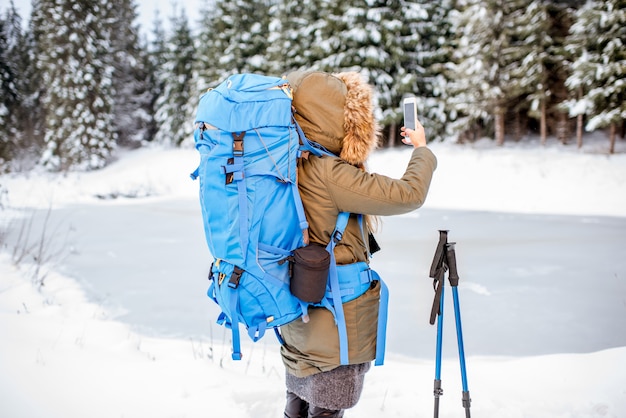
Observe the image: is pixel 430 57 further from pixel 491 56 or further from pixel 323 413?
pixel 323 413

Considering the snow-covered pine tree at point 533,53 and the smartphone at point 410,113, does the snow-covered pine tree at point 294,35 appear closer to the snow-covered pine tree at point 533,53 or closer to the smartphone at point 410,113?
the snow-covered pine tree at point 533,53

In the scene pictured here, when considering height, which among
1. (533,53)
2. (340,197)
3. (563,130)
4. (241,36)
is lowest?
(563,130)

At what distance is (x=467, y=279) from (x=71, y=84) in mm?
27218

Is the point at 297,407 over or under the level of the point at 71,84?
over

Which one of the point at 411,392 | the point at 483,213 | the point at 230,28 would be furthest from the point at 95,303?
the point at 230,28

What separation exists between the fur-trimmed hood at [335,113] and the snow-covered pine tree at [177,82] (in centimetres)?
2954

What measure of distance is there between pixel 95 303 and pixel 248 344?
7.52 feet

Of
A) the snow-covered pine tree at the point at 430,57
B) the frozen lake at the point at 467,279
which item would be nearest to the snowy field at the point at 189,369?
the frozen lake at the point at 467,279

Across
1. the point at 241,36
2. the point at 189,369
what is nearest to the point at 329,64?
the point at 241,36

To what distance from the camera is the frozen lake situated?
4.23m

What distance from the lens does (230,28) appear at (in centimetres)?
2698

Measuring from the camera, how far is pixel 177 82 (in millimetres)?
30359

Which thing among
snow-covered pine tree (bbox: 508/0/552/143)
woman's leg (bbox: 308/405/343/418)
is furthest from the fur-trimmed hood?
snow-covered pine tree (bbox: 508/0/552/143)

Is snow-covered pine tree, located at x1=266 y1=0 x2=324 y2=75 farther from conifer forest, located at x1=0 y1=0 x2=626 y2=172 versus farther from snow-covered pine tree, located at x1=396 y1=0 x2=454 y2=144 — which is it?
snow-covered pine tree, located at x1=396 y1=0 x2=454 y2=144
